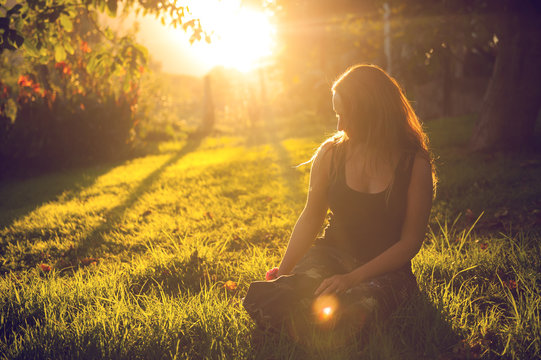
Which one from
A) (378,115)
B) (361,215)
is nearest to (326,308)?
(361,215)

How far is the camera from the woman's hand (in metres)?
2.23

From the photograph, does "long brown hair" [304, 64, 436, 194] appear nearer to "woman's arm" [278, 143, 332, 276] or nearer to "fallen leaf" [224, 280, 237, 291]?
"woman's arm" [278, 143, 332, 276]

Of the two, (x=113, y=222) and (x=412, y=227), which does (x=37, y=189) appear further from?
(x=412, y=227)

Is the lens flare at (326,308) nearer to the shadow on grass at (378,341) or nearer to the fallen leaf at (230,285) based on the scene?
the shadow on grass at (378,341)

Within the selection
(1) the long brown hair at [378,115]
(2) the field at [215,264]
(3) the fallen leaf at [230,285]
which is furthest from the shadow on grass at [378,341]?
(1) the long brown hair at [378,115]

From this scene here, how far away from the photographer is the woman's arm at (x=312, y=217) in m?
2.65

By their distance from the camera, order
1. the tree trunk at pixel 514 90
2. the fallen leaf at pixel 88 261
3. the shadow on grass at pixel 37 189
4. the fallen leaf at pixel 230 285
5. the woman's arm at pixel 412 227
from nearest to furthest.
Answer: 1. the woman's arm at pixel 412 227
2. the fallen leaf at pixel 230 285
3. the fallen leaf at pixel 88 261
4. the shadow on grass at pixel 37 189
5. the tree trunk at pixel 514 90

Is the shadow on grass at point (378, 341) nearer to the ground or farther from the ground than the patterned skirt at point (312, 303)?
nearer to the ground

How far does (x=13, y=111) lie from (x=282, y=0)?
7.72 meters

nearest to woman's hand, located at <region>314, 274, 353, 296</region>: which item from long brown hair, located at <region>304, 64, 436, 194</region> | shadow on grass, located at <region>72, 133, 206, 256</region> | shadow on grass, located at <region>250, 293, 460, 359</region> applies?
shadow on grass, located at <region>250, 293, 460, 359</region>

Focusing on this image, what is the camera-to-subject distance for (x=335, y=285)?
2.23 metres

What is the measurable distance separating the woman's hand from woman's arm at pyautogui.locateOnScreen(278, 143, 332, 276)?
41 centimetres

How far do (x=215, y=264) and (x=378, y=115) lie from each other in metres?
2.17

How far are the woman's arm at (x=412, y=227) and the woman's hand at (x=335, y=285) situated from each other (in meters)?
0.09
